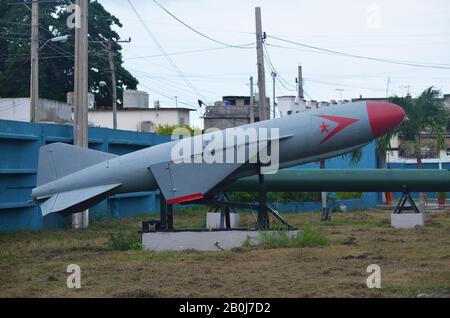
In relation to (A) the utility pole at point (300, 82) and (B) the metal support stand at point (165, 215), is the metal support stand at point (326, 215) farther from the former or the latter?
(A) the utility pole at point (300, 82)

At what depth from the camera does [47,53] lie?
53.7 meters

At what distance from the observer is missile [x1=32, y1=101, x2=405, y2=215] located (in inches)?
650

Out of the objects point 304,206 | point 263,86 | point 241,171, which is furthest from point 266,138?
point 304,206

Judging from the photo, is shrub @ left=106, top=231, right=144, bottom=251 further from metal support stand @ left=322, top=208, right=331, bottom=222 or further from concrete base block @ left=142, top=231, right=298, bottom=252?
metal support stand @ left=322, top=208, right=331, bottom=222

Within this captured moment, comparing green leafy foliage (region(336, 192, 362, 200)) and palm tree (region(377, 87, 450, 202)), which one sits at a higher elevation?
palm tree (region(377, 87, 450, 202))

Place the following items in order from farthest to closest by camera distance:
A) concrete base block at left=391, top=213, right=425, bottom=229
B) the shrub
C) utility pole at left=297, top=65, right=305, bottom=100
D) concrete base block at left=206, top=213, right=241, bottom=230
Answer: utility pole at left=297, top=65, right=305, bottom=100 < concrete base block at left=391, top=213, right=425, bottom=229 < concrete base block at left=206, top=213, right=241, bottom=230 < the shrub

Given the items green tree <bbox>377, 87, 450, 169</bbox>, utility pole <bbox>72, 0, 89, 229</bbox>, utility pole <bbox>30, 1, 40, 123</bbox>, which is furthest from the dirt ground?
green tree <bbox>377, 87, 450, 169</bbox>

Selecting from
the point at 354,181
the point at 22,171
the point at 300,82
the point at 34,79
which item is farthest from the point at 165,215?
the point at 300,82

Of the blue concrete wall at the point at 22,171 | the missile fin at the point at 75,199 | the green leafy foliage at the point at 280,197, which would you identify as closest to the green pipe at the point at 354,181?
the blue concrete wall at the point at 22,171

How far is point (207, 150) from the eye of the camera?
16484mm

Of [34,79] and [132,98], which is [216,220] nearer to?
[34,79]

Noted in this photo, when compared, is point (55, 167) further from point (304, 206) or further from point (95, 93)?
point (95, 93)

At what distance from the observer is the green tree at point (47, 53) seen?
52.4m
